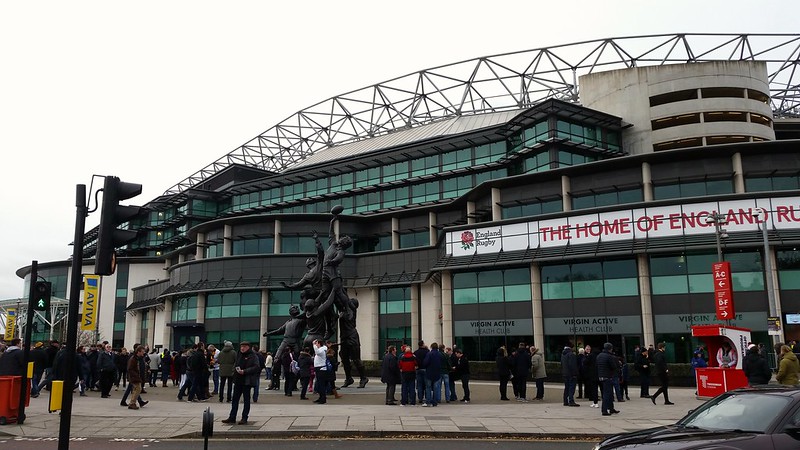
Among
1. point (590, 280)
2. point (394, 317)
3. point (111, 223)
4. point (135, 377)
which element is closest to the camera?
point (111, 223)

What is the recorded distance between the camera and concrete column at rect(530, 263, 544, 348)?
35.1 m

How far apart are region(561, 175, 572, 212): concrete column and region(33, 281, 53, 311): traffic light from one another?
30.3 meters

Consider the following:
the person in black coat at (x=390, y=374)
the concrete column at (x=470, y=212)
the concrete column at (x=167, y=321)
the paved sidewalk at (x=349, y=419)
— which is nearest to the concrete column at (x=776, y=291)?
the paved sidewalk at (x=349, y=419)

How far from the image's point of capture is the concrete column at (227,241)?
5259 centimetres

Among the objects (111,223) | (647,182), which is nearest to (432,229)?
(647,182)

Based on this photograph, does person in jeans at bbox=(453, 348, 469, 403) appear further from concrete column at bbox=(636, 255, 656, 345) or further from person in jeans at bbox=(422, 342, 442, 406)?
concrete column at bbox=(636, 255, 656, 345)

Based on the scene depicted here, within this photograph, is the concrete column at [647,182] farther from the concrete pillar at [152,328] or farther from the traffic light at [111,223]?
the concrete pillar at [152,328]

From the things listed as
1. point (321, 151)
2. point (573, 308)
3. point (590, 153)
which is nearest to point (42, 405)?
point (573, 308)

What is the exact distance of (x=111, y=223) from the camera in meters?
7.50

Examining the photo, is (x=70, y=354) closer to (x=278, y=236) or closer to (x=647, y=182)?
(x=647, y=182)

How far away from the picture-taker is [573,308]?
34531mm

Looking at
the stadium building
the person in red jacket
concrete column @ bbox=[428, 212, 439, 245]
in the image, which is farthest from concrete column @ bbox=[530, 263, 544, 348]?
the person in red jacket

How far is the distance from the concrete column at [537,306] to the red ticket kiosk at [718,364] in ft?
45.0

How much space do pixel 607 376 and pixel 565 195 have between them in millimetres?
23945
